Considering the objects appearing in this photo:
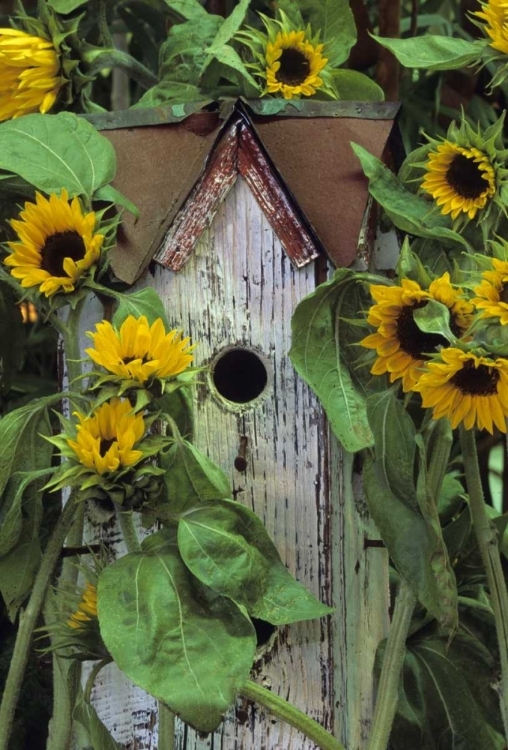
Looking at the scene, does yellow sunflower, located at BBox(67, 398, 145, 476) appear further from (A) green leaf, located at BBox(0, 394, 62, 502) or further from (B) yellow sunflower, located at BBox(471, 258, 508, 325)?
(B) yellow sunflower, located at BBox(471, 258, 508, 325)

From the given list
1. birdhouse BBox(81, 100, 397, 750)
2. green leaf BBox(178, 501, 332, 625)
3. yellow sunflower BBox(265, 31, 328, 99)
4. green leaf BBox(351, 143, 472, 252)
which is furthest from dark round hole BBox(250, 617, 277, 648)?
yellow sunflower BBox(265, 31, 328, 99)

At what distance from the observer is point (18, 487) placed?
910 mm

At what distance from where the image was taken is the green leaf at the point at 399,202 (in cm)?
96

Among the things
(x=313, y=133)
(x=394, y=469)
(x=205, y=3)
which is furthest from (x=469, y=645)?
(x=205, y=3)

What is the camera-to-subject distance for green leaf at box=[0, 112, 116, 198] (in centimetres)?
92

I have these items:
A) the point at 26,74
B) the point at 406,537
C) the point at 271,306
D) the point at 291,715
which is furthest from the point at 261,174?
the point at 291,715

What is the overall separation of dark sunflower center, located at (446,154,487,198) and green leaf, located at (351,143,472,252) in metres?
0.03

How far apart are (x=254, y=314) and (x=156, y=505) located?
0.19 meters

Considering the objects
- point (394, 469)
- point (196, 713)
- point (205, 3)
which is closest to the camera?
point (196, 713)

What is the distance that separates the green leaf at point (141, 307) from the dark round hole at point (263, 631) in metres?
0.25

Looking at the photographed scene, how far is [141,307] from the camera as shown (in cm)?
92

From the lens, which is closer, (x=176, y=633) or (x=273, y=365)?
(x=176, y=633)

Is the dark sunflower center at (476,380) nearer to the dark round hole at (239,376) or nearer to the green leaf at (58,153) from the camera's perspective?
the dark round hole at (239,376)

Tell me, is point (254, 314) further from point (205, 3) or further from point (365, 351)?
point (205, 3)
